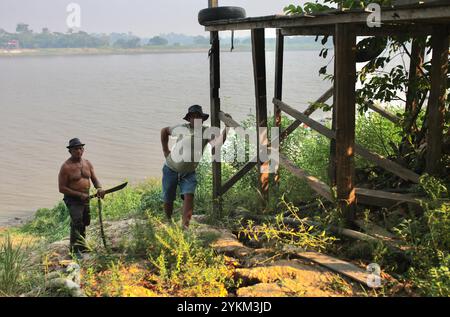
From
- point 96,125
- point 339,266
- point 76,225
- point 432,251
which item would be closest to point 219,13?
point 76,225

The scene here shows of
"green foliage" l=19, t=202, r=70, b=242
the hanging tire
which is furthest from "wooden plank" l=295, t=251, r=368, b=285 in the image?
"green foliage" l=19, t=202, r=70, b=242

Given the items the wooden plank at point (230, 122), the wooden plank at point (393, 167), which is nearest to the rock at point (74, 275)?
the wooden plank at point (230, 122)

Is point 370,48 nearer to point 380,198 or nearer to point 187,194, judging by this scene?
point 380,198

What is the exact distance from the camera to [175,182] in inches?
267

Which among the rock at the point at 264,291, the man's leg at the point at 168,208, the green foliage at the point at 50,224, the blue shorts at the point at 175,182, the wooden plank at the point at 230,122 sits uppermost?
the wooden plank at the point at 230,122

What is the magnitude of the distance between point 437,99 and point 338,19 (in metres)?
1.64

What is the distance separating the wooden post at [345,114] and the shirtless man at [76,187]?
2.73 meters

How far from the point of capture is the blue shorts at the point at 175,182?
663cm

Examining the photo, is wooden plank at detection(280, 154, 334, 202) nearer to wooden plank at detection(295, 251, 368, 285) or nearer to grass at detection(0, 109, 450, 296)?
grass at detection(0, 109, 450, 296)

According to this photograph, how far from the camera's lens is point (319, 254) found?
530 centimetres

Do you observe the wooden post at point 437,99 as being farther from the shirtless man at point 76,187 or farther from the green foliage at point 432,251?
the shirtless man at point 76,187
